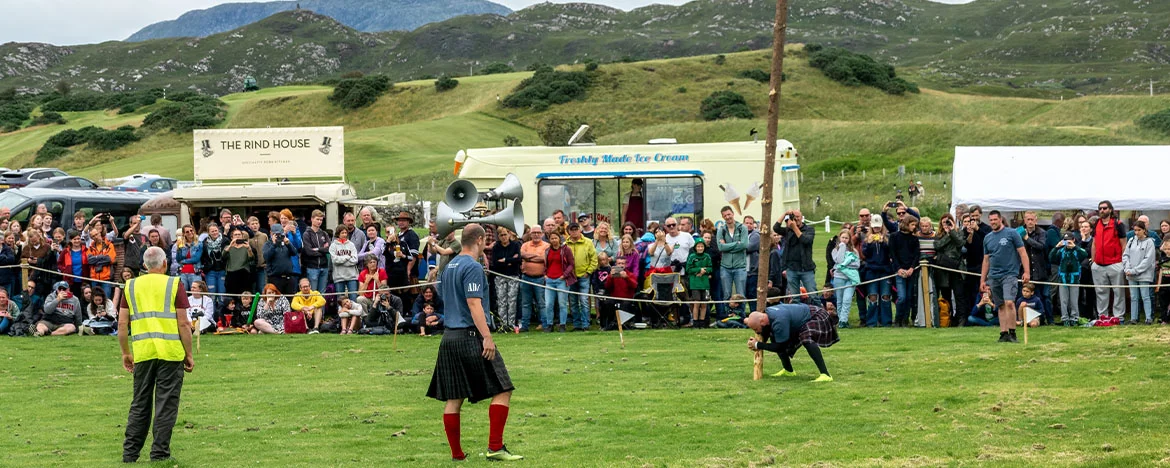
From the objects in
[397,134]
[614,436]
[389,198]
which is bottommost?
[614,436]

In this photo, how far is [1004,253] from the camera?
15.4 meters

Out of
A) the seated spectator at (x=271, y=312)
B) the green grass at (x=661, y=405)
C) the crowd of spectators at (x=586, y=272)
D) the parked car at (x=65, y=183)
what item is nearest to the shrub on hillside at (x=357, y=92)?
the parked car at (x=65, y=183)

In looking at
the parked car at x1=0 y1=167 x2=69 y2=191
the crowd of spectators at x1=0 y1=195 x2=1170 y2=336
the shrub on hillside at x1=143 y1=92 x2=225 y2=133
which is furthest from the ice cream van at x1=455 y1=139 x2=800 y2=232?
the shrub on hillside at x1=143 y1=92 x2=225 y2=133

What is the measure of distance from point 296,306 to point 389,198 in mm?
16407

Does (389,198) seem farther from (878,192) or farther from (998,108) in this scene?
(998,108)

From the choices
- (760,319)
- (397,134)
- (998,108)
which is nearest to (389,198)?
(760,319)

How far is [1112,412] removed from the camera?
35.0 feet

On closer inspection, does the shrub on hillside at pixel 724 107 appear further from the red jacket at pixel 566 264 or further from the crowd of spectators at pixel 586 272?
A: the red jacket at pixel 566 264

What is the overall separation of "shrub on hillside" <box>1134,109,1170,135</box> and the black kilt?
198 feet

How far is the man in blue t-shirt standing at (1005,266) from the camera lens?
50.5ft

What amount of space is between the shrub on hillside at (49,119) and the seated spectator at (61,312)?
83.1 metres

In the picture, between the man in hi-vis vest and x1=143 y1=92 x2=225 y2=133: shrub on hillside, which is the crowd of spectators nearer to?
the man in hi-vis vest

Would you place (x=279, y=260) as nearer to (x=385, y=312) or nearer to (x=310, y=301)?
(x=310, y=301)

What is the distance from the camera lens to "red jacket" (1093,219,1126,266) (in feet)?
59.7
